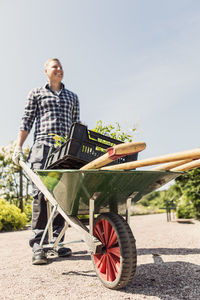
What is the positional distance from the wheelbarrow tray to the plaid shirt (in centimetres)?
100

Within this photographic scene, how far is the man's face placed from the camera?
3.23 meters

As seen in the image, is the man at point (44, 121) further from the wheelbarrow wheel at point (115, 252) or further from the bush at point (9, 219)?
the bush at point (9, 219)

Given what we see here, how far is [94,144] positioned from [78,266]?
1.32 metres

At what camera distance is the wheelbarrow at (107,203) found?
69.5 inches

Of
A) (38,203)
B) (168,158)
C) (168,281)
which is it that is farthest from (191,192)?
(168,158)

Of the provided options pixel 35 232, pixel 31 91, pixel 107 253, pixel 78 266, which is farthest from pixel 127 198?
pixel 31 91

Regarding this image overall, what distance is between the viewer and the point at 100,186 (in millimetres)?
1866

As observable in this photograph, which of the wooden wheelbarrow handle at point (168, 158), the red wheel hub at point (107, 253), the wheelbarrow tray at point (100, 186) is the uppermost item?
the wooden wheelbarrow handle at point (168, 158)

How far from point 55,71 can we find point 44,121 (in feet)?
2.05

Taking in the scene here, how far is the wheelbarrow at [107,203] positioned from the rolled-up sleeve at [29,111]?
1202mm

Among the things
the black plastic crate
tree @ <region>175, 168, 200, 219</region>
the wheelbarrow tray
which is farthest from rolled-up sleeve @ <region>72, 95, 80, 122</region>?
tree @ <region>175, 168, 200, 219</region>

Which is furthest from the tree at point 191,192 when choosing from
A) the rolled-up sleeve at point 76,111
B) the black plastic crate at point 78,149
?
Result: the black plastic crate at point 78,149

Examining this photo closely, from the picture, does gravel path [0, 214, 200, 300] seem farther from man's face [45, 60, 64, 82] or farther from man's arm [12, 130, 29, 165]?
man's face [45, 60, 64, 82]

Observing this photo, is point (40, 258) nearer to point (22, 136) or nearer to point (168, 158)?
point (22, 136)
